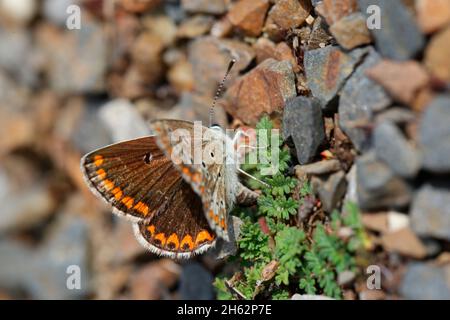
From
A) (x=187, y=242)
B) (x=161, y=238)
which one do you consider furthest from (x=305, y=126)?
(x=161, y=238)

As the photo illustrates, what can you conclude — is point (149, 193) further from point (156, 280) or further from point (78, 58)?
point (78, 58)

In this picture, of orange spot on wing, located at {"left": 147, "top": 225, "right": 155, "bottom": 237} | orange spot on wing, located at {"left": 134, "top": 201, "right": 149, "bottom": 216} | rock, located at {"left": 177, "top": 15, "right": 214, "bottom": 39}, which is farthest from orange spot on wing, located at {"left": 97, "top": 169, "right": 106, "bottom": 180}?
rock, located at {"left": 177, "top": 15, "right": 214, "bottom": 39}

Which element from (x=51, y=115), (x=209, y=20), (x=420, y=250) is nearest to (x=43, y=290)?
(x=51, y=115)

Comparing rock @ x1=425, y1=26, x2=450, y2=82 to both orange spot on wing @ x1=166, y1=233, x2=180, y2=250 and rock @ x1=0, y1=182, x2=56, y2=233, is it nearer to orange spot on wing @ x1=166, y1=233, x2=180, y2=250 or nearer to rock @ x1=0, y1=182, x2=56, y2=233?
orange spot on wing @ x1=166, y1=233, x2=180, y2=250

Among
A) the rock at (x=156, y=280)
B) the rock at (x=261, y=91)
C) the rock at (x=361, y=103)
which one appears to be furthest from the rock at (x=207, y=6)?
the rock at (x=156, y=280)

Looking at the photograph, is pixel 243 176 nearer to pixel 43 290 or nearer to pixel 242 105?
pixel 242 105
